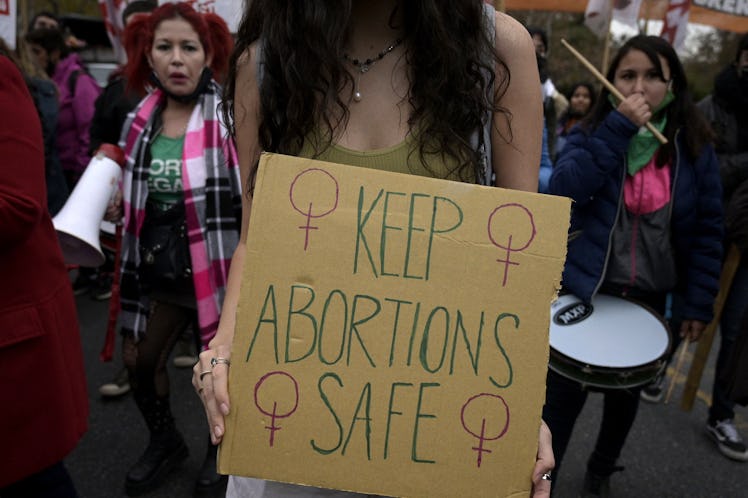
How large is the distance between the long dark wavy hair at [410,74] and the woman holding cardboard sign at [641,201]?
45.7 inches

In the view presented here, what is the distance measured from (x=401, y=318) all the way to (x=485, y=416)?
21cm

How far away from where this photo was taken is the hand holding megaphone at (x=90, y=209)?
227 cm

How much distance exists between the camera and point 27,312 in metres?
1.69

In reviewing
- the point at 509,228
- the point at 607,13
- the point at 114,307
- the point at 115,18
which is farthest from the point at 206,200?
the point at 115,18

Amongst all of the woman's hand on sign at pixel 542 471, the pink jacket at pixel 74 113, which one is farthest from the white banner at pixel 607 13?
the woman's hand on sign at pixel 542 471

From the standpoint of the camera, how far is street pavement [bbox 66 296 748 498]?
2818 millimetres

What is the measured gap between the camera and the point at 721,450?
318 centimetres

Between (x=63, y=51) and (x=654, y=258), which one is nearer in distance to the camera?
(x=654, y=258)

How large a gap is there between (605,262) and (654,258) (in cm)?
20

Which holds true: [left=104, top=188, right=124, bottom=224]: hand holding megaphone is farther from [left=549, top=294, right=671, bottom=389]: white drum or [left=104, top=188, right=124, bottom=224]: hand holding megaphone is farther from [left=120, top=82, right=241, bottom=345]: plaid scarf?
[left=549, top=294, right=671, bottom=389]: white drum

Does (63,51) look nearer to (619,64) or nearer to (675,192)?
(619,64)

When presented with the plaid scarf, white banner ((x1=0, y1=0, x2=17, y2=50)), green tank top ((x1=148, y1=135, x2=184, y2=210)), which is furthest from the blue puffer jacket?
white banner ((x1=0, y1=0, x2=17, y2=50))

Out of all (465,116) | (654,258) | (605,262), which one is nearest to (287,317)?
(465,116)

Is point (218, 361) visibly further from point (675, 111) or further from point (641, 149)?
point (675, 111)
